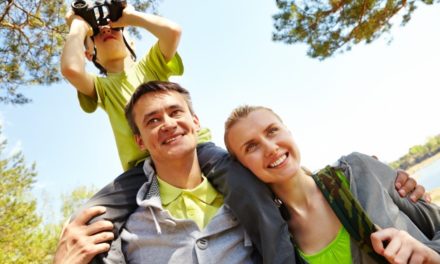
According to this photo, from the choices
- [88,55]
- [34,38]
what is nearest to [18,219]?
[34,38]

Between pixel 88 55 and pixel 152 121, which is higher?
→ pixel 88 55

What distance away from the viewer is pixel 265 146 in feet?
5.15

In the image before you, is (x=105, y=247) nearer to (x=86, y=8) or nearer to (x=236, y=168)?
(x=236, y=168)

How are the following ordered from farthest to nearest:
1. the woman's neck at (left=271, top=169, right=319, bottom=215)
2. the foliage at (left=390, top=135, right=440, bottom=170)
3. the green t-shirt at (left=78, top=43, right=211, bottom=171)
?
the foliage at (left=390, top=135, right=440, bottom=170)
the green t-shirt at (left=78, top=43, right=211, bottom=171)
the woman's neck at (left=271, top=169, right=319, bottom=215)

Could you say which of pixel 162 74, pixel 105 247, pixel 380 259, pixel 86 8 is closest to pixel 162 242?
pixel 105 247

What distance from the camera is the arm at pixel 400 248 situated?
118 cm

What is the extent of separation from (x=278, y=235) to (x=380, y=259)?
388mm

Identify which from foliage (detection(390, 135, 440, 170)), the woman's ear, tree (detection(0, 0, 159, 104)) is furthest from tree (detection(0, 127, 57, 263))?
foliage (detection(390, 135, 440, 170))

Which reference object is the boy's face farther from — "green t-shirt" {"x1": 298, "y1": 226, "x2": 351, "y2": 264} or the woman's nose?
"green t-shirt" {"x1": 298, "y1": 226, "x2": 351, "y2": 264}

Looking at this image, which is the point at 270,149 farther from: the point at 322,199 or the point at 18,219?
the point at 18,219

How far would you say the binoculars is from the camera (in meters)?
2.04

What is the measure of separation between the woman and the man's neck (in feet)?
0.70

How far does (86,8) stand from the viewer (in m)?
2.04

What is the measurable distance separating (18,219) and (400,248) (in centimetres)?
1315
